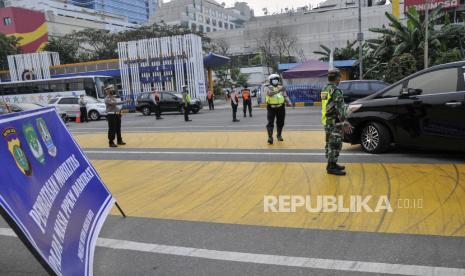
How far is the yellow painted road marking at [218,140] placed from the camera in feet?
32.4

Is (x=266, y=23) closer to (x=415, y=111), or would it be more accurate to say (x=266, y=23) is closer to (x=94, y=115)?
(x=94, y=115)

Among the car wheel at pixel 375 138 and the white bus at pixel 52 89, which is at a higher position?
the white bus at pixel 52 89

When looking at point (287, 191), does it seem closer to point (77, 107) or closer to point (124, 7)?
point (77, 107)

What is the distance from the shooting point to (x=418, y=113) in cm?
707

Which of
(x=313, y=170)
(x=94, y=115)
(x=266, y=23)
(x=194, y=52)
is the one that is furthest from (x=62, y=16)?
(x=313, y=170)

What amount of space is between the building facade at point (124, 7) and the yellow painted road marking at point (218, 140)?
126m

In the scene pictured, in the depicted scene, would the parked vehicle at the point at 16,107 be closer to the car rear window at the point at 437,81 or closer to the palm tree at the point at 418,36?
the car rear window at the point at 437,81

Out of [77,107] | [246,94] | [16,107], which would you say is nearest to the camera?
[246,94]

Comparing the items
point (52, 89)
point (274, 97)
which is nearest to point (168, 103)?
point (52, 89)

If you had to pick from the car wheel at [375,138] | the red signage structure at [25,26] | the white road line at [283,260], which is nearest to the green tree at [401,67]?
the car wheel at [375,138]

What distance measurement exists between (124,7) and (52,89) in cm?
11851

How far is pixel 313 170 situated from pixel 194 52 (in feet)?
93.0

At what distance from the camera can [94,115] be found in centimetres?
2556

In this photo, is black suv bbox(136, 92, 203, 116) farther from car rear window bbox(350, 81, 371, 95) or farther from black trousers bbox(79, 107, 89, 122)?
car rear window bbox(350, 81, 371, 95)
